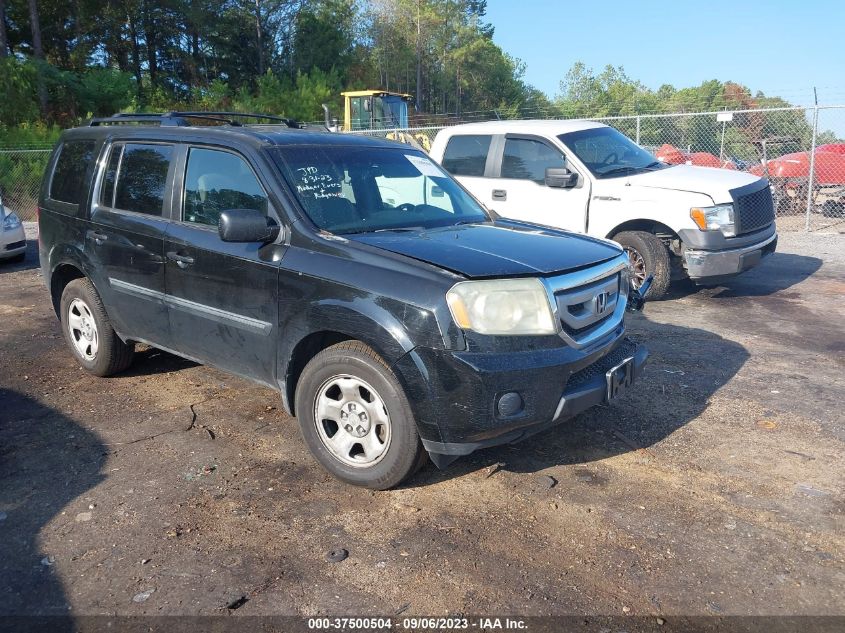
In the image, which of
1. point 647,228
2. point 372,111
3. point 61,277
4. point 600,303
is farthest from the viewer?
point 372,111

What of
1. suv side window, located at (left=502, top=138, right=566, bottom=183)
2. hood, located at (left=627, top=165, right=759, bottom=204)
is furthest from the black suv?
hood, located at (left=627, top=165, right=759, bottom=204)

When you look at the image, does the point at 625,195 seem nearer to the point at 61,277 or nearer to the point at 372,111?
the point at 61,277

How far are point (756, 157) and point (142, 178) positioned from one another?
1665 cm

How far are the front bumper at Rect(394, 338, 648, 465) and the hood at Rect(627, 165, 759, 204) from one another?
5.04m

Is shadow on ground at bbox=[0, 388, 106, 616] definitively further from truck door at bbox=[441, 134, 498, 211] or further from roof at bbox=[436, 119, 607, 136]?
roof at bbox=[436, 119, 607, 136]

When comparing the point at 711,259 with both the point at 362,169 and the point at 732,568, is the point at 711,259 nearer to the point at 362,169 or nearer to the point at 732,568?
the point at 362,169

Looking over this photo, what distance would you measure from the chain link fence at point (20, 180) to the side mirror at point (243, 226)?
1598 centimetres

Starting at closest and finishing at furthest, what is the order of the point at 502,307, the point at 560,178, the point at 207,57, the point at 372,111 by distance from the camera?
the point at 502,307 < the point at 560,178 < the point at 372,111 < the point at 207,57

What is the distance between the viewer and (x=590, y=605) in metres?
2.81

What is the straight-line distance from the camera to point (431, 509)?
3574 mm

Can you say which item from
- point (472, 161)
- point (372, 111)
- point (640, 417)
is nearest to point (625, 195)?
point (472, 161)

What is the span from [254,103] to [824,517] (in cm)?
3789

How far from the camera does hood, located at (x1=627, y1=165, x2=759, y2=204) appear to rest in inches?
304

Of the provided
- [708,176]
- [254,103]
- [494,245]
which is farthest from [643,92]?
[494,245]
